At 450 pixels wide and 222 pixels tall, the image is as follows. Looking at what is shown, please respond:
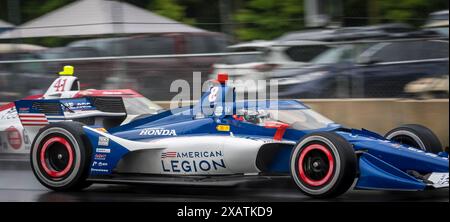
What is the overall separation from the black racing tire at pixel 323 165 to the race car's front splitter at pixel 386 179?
126 millimetres

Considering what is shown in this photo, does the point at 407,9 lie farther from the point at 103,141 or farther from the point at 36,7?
the point at 36,7

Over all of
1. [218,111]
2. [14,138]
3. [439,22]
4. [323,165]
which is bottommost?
[14,138]

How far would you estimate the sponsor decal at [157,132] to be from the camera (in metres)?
8.75

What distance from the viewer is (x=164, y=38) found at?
41.9ft

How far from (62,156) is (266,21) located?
15.2 feet


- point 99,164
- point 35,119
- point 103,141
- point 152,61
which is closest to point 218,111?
point 103,141

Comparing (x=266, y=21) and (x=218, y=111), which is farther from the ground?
(x=266, y=21)

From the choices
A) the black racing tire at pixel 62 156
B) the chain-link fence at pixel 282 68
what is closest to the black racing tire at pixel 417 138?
the chain-link fence at pixel 282 68

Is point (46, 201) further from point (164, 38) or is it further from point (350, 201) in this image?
point (164, 38)

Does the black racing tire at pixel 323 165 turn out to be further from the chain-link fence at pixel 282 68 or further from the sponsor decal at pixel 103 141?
the chain-link fence at pixel 282 68

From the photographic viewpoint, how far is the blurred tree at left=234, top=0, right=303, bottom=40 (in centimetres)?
1212

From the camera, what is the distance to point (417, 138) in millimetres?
8891

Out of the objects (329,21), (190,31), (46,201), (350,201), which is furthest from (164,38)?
(350,201)
